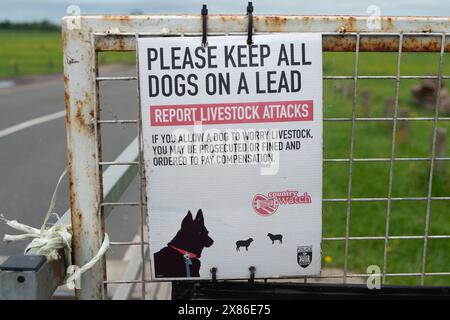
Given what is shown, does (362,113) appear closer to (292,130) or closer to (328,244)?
(328,244)

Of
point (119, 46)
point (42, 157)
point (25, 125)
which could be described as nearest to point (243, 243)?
point (119, 46)

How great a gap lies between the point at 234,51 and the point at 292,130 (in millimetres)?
270

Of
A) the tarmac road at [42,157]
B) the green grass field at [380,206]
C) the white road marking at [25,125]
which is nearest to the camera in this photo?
the tarmac road at [42,157]

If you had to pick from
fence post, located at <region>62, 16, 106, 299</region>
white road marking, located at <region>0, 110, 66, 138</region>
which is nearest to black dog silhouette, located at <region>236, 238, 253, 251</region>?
fence post, located at <region>62, 16, 106, 299</region>

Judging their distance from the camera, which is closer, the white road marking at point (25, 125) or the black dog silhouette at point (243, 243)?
the black dog silhouette at point (243, 243)

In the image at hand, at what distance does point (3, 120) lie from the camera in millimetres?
11812

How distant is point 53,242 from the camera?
1.64 metres

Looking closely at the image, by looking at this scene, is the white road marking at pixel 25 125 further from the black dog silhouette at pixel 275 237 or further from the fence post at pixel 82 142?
the black dog silhouette at pixel 275 237

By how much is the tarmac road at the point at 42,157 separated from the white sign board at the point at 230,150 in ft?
0.75

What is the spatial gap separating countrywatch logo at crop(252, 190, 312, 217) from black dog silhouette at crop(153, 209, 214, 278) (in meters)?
0.16

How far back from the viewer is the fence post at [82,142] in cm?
158

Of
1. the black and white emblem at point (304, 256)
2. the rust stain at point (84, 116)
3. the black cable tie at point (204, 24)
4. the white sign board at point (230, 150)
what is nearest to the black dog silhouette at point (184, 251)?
the white sign board at point (230, 150)

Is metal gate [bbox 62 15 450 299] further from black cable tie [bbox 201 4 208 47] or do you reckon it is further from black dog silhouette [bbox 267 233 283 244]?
black dog silhouette [bbox 267 233 283 244]

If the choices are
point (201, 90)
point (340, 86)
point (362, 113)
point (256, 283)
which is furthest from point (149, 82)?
point (340, 86)
